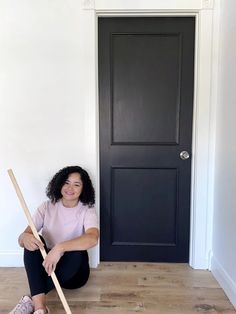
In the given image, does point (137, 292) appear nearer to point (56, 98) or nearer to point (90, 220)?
point (90, 220)

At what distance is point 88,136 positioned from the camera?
2.39 metres

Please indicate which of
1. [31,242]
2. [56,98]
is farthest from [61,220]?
[56,98]

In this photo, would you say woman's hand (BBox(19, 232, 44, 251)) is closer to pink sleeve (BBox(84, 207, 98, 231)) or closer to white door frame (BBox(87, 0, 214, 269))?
pink sleeve (BBox(84, 207, 98, 231))

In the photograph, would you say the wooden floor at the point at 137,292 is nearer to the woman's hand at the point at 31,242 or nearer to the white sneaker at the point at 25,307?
the white sneaker at the point at 25,307

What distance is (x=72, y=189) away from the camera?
2.02 m

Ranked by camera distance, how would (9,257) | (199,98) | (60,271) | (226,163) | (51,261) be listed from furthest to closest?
(9,257) < (199,98) < (226,163) < (60,271) < (51,261)

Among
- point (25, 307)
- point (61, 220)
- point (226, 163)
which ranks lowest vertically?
point (25, 307)

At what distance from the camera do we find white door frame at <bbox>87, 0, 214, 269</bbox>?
2.28m

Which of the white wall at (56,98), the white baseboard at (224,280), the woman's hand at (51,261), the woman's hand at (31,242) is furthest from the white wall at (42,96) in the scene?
the white baseboard at (224,280)

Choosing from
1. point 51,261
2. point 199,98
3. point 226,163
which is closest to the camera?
point 51,261

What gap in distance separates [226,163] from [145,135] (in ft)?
2.20

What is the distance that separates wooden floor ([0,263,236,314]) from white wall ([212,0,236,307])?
0.14 meters

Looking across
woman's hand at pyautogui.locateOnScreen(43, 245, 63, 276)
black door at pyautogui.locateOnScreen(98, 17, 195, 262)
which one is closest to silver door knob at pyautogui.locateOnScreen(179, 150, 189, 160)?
black door at pyautogui.locateOnScreen(98, 17, 195, 262)

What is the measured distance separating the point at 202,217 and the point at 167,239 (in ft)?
1.20
